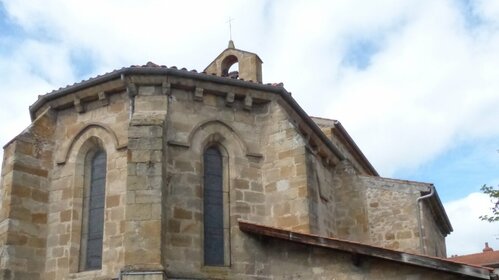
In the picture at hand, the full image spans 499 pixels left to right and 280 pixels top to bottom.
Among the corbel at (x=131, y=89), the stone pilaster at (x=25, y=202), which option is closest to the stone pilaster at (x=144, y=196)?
the corbel at (x=131, y=89)

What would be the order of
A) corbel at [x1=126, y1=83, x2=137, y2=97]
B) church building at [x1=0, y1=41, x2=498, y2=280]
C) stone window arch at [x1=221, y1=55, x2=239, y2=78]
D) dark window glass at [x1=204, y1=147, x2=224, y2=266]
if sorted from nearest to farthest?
church building at [x1=0, y1=41, x2=498, y2=280] → dark window glass at [x1=204, y1=147, x2=224, y2=266] → corbel at [x1=126, y1=83, x2=137, y2=97] → stone window arch at [x1=221, y1=55, x2=239, y2=78]

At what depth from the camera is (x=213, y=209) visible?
11438mm

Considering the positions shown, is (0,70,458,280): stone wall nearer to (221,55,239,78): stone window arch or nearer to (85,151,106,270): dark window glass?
(85,151,106,270): dark window glass

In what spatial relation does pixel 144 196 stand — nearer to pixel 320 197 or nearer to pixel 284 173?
pixel 284 173

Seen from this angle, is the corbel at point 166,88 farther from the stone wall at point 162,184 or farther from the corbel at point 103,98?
the corbel at point 103,98

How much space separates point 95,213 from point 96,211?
4cm

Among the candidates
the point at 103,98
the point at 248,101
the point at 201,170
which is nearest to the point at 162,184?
the point at 201,170

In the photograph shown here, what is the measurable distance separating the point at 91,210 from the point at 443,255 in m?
13.1

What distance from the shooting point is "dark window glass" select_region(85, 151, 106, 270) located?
11.0 metres

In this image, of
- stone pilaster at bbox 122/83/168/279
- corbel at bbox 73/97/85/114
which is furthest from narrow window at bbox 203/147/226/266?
corbel at bbox 73/97/85/114

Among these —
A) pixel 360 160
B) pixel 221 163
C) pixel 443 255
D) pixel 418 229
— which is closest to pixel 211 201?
pixel 221 163

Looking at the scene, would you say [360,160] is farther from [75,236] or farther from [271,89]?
[75,236]

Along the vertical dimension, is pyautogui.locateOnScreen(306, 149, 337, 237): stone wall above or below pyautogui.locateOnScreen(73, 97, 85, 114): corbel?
Answer: below

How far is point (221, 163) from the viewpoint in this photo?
11859mm
